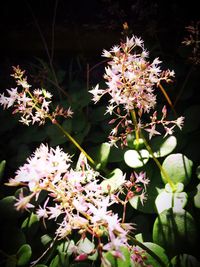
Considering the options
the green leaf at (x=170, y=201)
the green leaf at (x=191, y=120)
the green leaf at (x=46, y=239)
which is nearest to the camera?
the green leaf at (x=170, y=201)

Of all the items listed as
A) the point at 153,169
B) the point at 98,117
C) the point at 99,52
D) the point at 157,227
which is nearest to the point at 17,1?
the point at 99,52

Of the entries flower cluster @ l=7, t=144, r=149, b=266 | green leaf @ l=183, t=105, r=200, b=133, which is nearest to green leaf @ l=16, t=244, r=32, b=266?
flower cluster @ l=7, t=144, r=149, b=266

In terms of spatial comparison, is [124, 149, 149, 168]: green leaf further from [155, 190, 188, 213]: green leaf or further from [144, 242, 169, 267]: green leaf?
[144, 242, 169, 267]: green leaf

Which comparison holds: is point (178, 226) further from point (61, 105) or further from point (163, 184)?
point (61, 105)

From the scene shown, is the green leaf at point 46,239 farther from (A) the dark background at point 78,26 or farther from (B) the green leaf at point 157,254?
(A) the dark background at point 78,26

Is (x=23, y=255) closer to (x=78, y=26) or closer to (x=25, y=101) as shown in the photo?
(x=25, y=101)

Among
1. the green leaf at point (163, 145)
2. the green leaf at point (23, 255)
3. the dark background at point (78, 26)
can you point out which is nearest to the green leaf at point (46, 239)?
the green leaf at point (23, 255)
